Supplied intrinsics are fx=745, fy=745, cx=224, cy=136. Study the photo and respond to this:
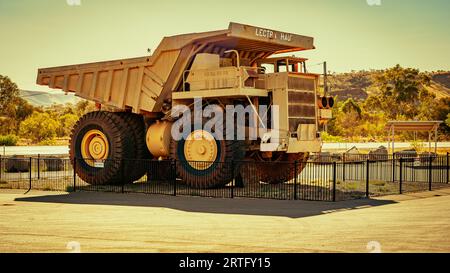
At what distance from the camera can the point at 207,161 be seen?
2277cm

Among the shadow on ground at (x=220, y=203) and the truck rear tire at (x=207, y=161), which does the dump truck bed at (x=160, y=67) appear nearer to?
the truck rear tire at (x=207, y=161)

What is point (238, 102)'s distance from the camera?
2362 cm

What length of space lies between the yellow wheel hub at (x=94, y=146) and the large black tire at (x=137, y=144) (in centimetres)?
94

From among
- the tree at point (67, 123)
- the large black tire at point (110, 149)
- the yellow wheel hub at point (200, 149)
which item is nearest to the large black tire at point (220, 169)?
the yellow wheel hub at point (200, 149)

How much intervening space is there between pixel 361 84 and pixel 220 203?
16356 centimetres

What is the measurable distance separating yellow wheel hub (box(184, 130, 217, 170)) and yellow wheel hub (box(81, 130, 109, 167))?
12.9 ft

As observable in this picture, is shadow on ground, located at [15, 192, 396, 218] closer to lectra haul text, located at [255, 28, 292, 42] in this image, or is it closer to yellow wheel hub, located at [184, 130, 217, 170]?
yellow wheel hub, located at [184, 130, 217, 170]

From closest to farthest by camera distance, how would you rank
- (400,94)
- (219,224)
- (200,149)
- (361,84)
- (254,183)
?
(219,224) < (200,149) < (254,183) < (400,94) < (361,84)

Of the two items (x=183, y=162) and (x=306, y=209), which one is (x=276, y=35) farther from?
(x=306, y=209)

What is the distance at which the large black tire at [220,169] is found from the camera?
2244 cm

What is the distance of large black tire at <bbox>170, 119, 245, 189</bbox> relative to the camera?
2244cm

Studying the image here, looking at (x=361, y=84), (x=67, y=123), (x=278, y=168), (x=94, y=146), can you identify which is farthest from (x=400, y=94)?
(x=94, y=146)

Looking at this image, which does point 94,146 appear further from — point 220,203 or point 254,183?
point 220,203

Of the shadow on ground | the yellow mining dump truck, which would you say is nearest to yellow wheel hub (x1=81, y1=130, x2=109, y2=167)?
the yellow mining dump truck
